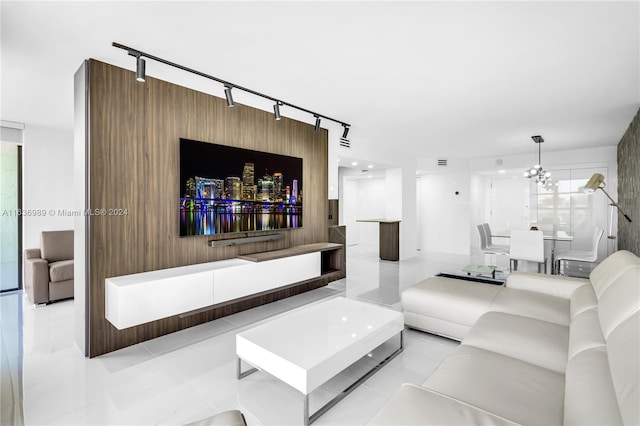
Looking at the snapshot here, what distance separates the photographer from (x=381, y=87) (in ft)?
10.9

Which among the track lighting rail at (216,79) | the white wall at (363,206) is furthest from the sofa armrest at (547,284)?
the white wall at (363,206)

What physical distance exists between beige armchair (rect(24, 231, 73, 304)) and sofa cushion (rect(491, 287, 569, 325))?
5013 mm

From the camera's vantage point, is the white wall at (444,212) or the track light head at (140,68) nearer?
the track light head at (140,68)

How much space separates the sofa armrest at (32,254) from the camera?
4309mm

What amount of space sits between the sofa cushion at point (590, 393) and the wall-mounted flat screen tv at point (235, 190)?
3.14 meters

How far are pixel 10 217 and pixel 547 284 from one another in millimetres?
7038

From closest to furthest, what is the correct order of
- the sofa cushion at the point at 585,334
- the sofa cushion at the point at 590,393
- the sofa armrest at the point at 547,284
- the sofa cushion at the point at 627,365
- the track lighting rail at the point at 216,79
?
the sofa cushion at the point at 627,365 → the sofa cushion at the point at 590,393 → the sofa cushion at the point at 585,334 → the track lighting rail at the point at 216,79 → the sofa armrest at the point at 547,284

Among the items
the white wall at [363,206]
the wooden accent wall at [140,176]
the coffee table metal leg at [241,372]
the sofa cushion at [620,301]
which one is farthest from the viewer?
the white wall at [363,206]

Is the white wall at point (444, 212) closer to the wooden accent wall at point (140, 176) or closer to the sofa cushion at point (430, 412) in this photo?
the wooden accent wall at point (140, 176)

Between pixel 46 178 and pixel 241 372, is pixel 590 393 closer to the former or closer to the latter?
pixel 241 372

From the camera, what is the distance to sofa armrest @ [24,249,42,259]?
4.31 m

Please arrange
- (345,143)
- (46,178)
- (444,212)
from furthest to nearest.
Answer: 1. (444,212)
2. (345,143)
3. (46,178)

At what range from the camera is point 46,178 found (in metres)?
4.81

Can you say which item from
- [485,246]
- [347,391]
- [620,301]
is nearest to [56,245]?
[347,391]
